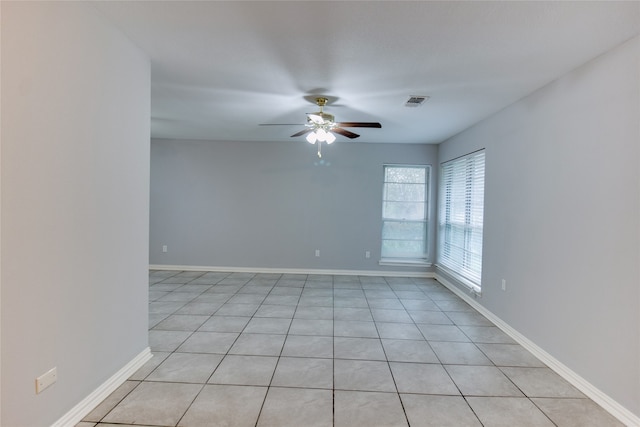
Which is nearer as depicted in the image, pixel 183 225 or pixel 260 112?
pixel 260 112

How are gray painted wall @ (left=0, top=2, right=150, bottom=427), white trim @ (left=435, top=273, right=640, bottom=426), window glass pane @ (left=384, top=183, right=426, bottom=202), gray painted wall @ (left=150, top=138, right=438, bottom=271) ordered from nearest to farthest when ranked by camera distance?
1. gray painted wall @ (left=0, top=2, right=150, bottom=427)
2. white trim @ (left=435, top=273, right=640, bottom=426)
3. gray painted wall @ (left=150, top=138, right=438, bottom=271)
4. window glass pane @ (left=384, top=183, right=426, bottom=202)

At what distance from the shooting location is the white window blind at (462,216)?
414 centimetres

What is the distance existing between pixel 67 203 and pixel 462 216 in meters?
4.63

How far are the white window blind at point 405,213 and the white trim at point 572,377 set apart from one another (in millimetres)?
2137

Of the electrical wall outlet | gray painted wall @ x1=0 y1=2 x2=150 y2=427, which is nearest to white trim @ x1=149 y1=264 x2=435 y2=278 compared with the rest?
gray painted wall @ x1=0 y1=2 x2=150 y2=427

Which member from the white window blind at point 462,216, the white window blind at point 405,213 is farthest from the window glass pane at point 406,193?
the white window blind at point 462,216

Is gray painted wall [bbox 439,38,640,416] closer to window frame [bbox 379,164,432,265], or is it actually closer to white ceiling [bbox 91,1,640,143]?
white ceiling [bbox 91,1,640,143]

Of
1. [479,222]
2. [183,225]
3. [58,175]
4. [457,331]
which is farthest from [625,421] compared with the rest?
[183,225]

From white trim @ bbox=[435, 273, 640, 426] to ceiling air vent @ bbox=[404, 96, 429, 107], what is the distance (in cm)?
255

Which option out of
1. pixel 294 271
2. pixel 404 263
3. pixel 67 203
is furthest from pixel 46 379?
pixel 404 263

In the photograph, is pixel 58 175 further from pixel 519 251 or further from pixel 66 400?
pixel 519 251

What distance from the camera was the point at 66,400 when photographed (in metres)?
1.76

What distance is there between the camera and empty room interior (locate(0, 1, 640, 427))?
1.62m

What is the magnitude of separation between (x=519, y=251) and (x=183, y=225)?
530 cm
